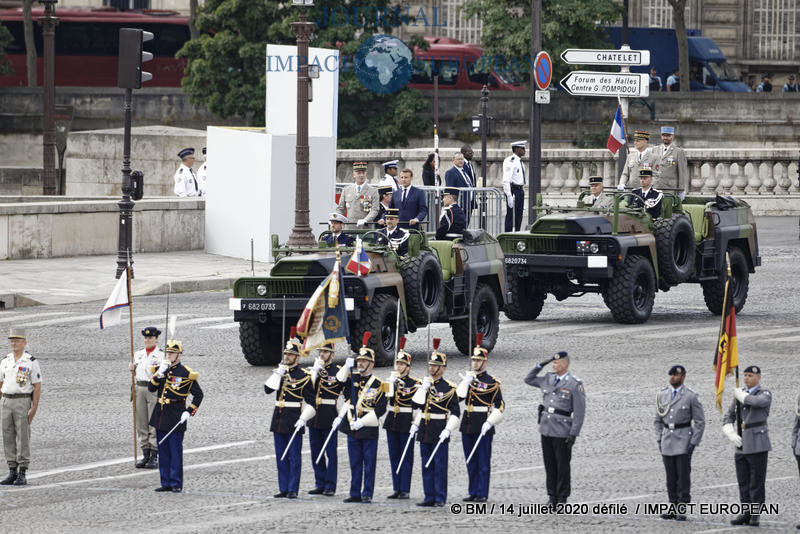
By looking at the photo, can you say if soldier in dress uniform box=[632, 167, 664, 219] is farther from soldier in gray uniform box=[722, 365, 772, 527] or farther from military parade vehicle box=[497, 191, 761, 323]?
soldier in gray uniform box=[722, 365, 772, 527]

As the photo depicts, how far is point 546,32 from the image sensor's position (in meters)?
48.3

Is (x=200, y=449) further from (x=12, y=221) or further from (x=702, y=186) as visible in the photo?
(x=702, y=186)

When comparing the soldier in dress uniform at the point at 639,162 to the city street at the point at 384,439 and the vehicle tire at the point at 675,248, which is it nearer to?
the vehicle tire at the point at 675,248

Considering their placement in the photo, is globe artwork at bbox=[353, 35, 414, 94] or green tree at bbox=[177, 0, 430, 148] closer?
green tree at bbox=[177, 0, 430, 148]

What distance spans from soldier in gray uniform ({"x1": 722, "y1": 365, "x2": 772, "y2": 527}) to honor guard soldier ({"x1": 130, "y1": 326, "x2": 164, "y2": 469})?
4957 mm

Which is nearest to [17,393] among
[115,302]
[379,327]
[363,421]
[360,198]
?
[115,302]

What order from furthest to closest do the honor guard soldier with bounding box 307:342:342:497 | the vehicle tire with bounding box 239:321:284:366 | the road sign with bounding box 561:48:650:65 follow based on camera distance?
the road sign with bounding box 561:48:650:65
the vehicle tire with bounding box 239:321:284:366
the honor guard soldier with bounding box 307:342:342:497

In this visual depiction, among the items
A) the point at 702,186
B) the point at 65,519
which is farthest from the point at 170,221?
the point at 65,519

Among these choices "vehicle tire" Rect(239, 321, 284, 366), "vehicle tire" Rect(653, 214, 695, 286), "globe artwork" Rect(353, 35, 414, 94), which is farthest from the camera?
"globe artwork" Rect(353, 35, 414, 94)

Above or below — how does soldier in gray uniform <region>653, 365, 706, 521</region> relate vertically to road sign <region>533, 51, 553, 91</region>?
below

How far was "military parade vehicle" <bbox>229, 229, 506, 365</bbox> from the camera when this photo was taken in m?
20.5

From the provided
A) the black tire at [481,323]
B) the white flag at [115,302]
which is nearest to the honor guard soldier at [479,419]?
the white flag at [115,302]

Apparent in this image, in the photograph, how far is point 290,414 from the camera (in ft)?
48.1

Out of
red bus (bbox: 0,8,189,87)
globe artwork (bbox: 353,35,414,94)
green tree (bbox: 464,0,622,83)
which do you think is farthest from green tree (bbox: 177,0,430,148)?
red bus (bbox: 0,8,189,87)
